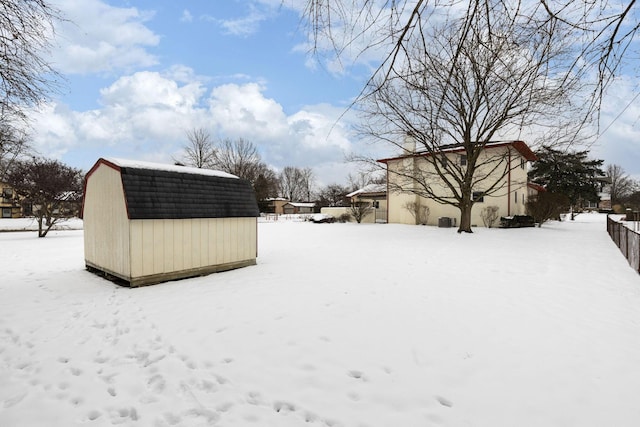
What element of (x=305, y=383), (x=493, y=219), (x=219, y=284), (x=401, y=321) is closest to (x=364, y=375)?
(x=305, y=383)

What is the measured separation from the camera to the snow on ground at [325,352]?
8.27ft

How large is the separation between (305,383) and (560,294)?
201 inches

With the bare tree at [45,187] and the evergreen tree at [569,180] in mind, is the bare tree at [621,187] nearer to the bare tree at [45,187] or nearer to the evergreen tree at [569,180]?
the evergreen tree at [569,180]

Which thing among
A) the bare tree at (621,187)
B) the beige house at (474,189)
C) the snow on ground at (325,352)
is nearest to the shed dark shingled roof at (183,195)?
the snow on ground at (325,352)

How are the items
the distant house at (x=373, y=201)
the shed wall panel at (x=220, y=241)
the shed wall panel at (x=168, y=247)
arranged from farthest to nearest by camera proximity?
1. the distant house at (x=373, y=201)
2. the shed wall panel at (x=220, y=241)
3. the shed wall panel at (x=168, y=247)

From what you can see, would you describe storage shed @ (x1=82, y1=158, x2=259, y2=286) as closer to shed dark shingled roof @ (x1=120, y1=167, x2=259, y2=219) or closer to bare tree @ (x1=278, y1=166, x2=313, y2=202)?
shed dark shingled roof @ (x1=120, y1=167, x2=259, y2=219)

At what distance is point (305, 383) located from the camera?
2881 mm

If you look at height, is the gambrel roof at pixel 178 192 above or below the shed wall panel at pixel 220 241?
above

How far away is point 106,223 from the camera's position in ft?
23.2

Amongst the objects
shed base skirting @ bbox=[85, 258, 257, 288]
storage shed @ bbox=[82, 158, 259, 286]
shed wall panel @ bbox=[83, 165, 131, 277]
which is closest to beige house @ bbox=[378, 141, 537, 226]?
storage shed @ bbox=[82, 158, 259, 286]

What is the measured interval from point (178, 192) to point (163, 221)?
724 millimetres

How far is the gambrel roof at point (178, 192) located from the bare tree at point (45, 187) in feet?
43.0

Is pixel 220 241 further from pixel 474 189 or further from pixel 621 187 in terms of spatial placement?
pixel 621 187

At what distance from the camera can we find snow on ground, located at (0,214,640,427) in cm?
252
